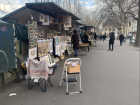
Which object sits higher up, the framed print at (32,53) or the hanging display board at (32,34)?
the hanging display board at (32,34)

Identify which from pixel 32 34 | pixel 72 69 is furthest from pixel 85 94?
pixel 32 34

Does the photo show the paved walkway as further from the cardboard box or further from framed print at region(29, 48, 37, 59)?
framed print at region(29, 48, 37, 59)

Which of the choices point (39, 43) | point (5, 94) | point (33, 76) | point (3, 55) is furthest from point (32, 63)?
point (39, 43)

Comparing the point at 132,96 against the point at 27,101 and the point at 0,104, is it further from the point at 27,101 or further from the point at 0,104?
the point at 0,104

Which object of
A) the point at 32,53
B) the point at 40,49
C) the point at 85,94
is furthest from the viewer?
the point at 40,49

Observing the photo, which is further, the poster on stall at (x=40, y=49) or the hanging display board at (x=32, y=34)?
the poster on stall at (x=40, y=49)

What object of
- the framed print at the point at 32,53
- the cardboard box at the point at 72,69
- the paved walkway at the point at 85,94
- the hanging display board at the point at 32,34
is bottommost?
the paved walkway at the point at 85,94

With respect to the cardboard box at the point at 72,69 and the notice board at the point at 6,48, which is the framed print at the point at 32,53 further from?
the cardboard box at the point at 72,69

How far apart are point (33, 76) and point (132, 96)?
300cm

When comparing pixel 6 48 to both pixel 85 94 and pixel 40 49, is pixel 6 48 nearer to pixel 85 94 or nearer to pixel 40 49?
pixel 40 49

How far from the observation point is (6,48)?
12.9 feet

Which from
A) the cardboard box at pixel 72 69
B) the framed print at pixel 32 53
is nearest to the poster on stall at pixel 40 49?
the framed print at pixel 32 53

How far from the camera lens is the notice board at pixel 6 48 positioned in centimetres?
379

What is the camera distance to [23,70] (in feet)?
16.8
